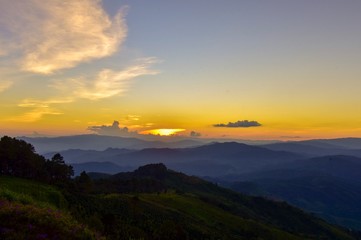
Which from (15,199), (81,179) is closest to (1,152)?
(81,179)

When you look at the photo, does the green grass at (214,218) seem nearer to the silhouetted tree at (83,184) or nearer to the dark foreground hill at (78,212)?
the dark foreground hill at (78,212)

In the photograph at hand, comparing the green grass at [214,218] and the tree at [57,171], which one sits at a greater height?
the tree at [57,171]

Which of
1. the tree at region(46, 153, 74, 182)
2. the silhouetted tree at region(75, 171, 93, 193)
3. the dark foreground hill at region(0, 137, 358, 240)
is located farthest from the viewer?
the silhouetted tree at region(75, 171, 93, 193)

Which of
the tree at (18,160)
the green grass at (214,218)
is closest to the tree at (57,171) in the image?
the tree at (18,160)

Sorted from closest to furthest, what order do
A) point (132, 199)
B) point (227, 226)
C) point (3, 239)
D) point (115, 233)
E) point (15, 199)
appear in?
point (3, 239) < point (15, 199) < point (115, 233) < point (132, 199) < point (227, 226)

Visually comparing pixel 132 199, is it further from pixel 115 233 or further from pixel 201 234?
pixel 115 233

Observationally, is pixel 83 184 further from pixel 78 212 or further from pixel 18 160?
pixel 78 212

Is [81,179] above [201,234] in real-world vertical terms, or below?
above

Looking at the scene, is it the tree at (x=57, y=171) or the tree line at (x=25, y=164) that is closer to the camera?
the tree line at (x=25, y=164)

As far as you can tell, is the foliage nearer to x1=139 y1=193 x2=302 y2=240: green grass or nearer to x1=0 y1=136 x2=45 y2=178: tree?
x1=0 y1=136 x2=45 y2=178: tree

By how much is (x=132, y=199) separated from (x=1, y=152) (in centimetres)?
4635

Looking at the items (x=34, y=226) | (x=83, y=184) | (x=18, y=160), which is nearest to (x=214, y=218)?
(x=83, y=184)

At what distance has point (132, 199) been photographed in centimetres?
12638

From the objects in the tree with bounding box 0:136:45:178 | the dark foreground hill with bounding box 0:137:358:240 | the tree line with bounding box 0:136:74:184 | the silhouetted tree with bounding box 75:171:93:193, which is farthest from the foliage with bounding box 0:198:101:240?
the silhouetted tree with bounding box 75:171:93:193
